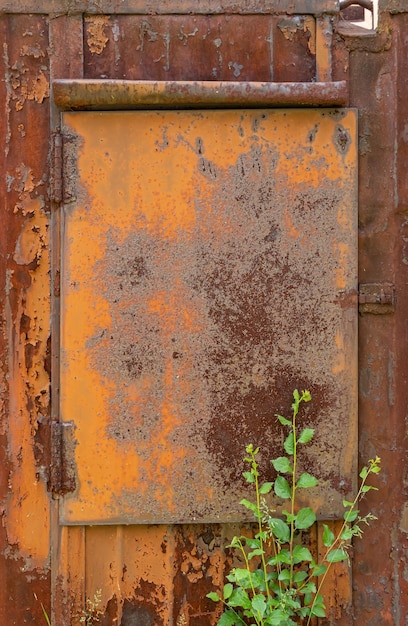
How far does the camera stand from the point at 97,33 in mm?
2076

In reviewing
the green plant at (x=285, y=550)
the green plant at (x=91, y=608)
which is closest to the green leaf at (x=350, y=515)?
the green plant at (x=285, y=550)

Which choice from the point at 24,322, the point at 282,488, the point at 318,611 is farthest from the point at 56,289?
the point at 318,611

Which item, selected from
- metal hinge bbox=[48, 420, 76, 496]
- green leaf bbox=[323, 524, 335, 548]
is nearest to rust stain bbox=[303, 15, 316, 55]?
metal hinge bbox=[48, 420, 76, 496]

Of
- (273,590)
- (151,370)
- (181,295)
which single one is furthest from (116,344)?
(273,590)

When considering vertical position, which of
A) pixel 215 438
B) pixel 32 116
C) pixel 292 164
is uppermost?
pixel 32 116

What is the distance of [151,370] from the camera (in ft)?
6.76

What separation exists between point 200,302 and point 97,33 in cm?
104

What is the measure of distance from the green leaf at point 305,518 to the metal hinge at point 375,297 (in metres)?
0.74

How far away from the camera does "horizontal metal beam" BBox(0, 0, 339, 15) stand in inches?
81.0

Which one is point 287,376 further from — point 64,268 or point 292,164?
point 64,268

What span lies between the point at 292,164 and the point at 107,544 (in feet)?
5.03

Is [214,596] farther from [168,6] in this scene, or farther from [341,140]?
[168,6]

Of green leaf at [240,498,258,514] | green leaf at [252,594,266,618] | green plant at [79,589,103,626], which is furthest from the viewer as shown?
green plant at [79,589,103,626]

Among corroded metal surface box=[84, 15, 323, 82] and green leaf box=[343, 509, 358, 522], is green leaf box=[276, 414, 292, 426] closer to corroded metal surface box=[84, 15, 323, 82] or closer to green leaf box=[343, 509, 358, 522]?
green leaf box=[343, 509, 358, 522]
